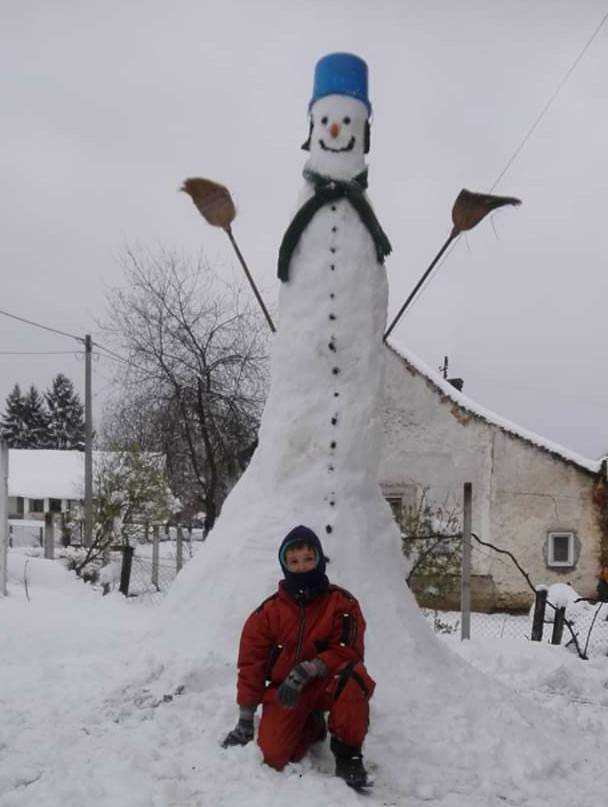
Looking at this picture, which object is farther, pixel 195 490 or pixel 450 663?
pixel 195 490

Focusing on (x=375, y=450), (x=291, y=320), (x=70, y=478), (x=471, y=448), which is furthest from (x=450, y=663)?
(x=70, y=478)

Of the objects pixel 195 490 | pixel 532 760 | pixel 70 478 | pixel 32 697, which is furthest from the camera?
pixel 70 478

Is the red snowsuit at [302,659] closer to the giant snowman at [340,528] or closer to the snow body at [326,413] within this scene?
the giant snowman at [340,528]

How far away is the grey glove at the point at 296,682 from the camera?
10.4 ft

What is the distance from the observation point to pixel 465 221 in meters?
5.11

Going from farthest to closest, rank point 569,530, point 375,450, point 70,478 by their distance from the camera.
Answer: point 70,478 → point 569,530 → point 375,450

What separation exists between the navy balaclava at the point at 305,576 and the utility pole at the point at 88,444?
39.1 feet

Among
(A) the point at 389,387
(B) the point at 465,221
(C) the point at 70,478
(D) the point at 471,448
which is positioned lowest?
(C) the point at 70,478

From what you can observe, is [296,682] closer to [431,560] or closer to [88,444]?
[431,560]

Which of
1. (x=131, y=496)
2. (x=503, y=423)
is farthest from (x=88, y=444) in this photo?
(x=503, y=423)

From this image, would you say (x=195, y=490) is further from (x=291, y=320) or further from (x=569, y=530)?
(x=291, y=320)

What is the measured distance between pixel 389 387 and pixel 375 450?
8.51 metres

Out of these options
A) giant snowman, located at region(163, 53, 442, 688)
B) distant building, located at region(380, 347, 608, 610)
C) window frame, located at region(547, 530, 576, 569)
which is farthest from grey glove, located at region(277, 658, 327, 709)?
window frame, located at region(547, 530, 576, 569)

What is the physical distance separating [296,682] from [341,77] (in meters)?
3.61
